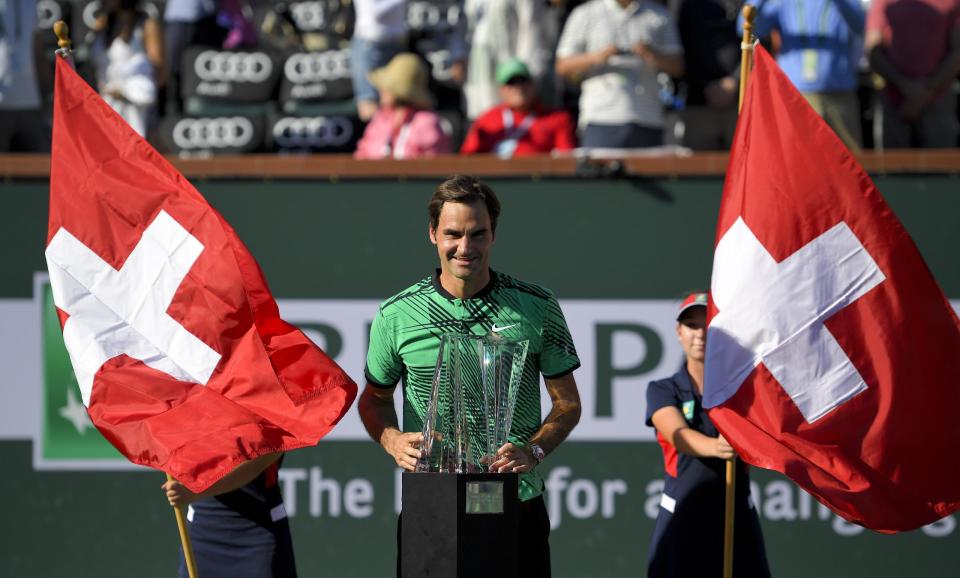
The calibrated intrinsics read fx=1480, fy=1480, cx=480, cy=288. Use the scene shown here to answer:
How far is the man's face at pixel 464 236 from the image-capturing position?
4496 millimetres

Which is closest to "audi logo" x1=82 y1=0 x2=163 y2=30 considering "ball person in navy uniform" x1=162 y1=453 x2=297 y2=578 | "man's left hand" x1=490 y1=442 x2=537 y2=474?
"ball person in navy uniform" x1=162 y1=453 x2=297 y2=578

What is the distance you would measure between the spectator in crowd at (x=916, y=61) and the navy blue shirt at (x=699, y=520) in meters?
3.26

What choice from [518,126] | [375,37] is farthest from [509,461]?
[375,37]

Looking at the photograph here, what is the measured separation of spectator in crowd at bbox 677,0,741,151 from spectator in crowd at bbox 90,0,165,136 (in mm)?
3250

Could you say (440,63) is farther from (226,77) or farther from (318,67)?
(226,77)

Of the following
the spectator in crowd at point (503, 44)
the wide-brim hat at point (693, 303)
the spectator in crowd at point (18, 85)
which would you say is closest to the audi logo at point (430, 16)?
the spectator in crowd at point (503, 44)

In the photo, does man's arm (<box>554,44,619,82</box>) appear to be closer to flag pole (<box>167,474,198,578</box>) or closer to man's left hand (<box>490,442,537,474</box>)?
flag pole (<box>167,474,198,578</box>)

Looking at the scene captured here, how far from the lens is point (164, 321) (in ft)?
17.1

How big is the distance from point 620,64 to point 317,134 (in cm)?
186

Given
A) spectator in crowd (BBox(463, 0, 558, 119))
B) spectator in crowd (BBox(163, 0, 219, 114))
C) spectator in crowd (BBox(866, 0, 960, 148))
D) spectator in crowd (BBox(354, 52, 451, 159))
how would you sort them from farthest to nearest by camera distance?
spectator in crowd (BBox(163, 0, 219, 114)), spectator in crowd (BBox(463, 0, 558, 119)), spectator in crowd (BBox(866, 0, 960, 148)), spectator in crowd (BBox(354, 52, 451, 159))

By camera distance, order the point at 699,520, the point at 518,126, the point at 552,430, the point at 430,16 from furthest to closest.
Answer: the point at 430,16 → the point at 518,126 → the point at 699,520 → the point at 552,430

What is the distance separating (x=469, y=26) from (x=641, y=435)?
9.54ft

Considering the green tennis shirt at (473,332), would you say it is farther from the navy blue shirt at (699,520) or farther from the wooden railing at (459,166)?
the wooden railing at (459,166)

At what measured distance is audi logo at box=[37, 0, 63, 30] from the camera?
1012cm
